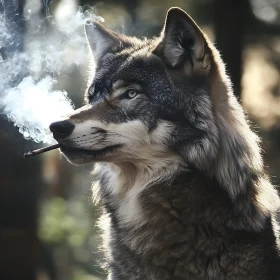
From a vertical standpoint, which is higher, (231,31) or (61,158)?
(231,31)

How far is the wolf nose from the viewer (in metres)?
3.30

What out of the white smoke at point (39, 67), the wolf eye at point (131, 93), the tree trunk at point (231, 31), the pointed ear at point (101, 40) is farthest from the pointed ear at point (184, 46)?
the tree trunk at point (231, 31)

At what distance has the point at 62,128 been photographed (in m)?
3.31

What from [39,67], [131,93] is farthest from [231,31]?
[131,93]

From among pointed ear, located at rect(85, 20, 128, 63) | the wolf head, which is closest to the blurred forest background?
pointed ear, located at rect(85, 20, 128, 63)

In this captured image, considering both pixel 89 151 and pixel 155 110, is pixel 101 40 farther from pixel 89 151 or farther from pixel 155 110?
pixel 89 151

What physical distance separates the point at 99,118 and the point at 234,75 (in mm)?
5169

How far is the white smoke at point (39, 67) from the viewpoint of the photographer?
4711mm

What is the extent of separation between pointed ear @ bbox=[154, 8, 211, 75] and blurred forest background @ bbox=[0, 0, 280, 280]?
2465 millimetres

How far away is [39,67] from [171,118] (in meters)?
2.49

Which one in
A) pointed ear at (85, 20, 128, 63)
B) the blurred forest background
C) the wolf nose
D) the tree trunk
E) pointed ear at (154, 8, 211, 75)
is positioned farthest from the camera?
the tree trunk

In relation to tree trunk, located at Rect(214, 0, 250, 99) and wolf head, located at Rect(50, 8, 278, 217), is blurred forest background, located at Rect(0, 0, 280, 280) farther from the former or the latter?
wolf head, located at Rect(50, 8, 278, 217)

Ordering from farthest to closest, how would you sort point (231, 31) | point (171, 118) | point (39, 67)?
point (231, 31)
point (39, 67)
point (171, 118)

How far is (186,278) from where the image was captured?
337 cm
